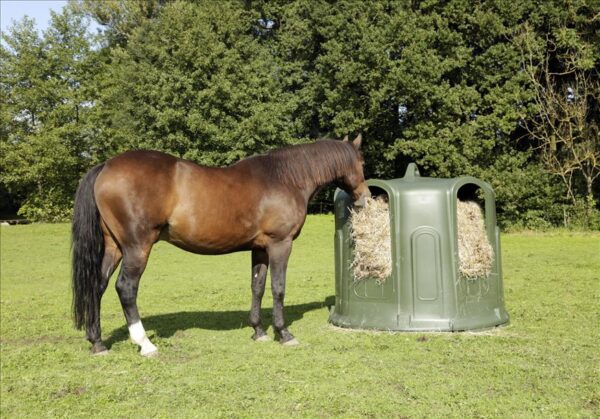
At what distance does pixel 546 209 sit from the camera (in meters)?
24.7

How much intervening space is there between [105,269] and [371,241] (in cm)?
310

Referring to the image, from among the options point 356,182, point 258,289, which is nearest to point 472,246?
point 356,182

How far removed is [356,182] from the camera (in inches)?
280

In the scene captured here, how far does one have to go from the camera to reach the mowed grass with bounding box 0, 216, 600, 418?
453 cm

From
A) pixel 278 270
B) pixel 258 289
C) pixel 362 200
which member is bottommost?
pixel 258 289

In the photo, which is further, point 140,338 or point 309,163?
point 309,163

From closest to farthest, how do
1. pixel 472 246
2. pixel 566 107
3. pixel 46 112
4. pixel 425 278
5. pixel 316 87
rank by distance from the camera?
pixel 425 278 < pixel 472 246 < pixel 566 107 < pixel 316 87 < pixel 46 112

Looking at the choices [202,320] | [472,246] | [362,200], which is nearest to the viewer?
[472,246]

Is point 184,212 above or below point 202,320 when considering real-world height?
above

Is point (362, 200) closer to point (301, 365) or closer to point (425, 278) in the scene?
point (425, 278)

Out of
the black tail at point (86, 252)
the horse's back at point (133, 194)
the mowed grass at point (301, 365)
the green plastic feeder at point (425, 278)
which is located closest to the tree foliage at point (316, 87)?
the mowed grass at point (301, 365)

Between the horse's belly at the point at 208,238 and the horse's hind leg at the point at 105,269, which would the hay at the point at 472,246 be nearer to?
the horse's belly at the point at 208,238

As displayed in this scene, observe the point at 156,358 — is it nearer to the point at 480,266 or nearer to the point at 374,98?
the point at 480,266

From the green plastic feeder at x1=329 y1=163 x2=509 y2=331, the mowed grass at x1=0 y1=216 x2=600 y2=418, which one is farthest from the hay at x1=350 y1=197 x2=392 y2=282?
the mowed grass at x1=0 y1=216 x2=600 y2=418
